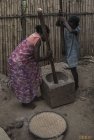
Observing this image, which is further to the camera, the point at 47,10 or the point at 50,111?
the point at 47,10

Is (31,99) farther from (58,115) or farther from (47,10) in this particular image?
(47,10)

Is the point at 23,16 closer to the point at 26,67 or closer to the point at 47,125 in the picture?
the point at 26,67

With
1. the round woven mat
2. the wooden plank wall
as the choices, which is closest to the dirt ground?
the round woven mat

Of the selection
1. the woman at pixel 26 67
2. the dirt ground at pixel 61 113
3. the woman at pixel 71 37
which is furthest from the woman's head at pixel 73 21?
the dirt ground at pixel 61 113

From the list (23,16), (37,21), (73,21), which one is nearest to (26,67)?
(73,21)

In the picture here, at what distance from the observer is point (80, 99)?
23.0 feet

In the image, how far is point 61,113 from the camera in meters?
6.56

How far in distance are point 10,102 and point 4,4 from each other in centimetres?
213

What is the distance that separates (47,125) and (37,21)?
279 centimetres

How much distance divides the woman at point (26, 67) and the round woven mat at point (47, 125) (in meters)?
0.53

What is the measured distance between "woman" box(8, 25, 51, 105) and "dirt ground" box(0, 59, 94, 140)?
10.2 inches

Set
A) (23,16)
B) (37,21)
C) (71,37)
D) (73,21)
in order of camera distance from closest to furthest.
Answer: (73,21), (71,37), (23,16), (37,21)

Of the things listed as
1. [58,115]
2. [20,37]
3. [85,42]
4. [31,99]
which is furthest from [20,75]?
[85,42]

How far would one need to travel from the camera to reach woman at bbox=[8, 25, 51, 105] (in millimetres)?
6436
